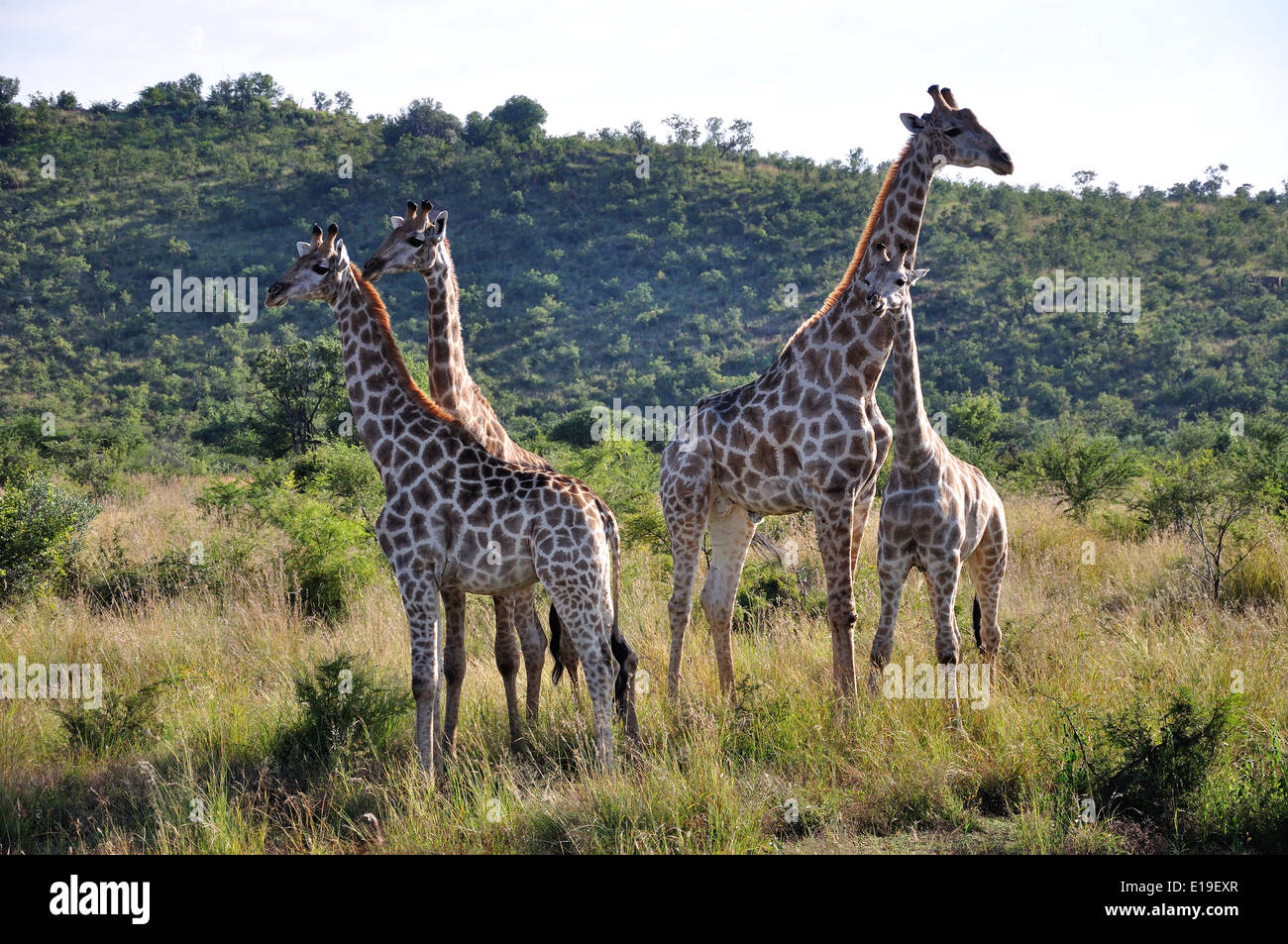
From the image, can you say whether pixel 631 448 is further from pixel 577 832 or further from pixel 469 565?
pixel 577 832

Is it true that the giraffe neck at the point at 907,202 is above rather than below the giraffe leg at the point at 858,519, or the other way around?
above

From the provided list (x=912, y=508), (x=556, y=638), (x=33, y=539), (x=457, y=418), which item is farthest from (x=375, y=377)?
(x=33, y=539)

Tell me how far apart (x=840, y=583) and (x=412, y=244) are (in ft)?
13.0

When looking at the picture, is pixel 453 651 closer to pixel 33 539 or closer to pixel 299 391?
pixel 33 539

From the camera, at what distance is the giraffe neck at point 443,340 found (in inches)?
290

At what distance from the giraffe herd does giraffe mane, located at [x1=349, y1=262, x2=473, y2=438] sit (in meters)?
0.02

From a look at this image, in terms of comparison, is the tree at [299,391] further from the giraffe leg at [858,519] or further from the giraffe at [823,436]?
the giraffe leg at [858,519]

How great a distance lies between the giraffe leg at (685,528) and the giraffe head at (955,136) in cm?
281

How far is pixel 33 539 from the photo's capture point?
9766 mm

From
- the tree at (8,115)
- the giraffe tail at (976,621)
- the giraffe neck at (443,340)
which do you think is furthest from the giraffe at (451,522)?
the tree at (8,115)

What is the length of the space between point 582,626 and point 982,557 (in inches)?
124

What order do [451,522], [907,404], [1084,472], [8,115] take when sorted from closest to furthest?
[451,522]
[907,404]
[1084,472]
[8,115]

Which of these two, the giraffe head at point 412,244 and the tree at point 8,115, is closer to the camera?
the giraffe head at point 412,244

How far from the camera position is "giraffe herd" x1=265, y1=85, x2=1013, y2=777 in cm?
591
